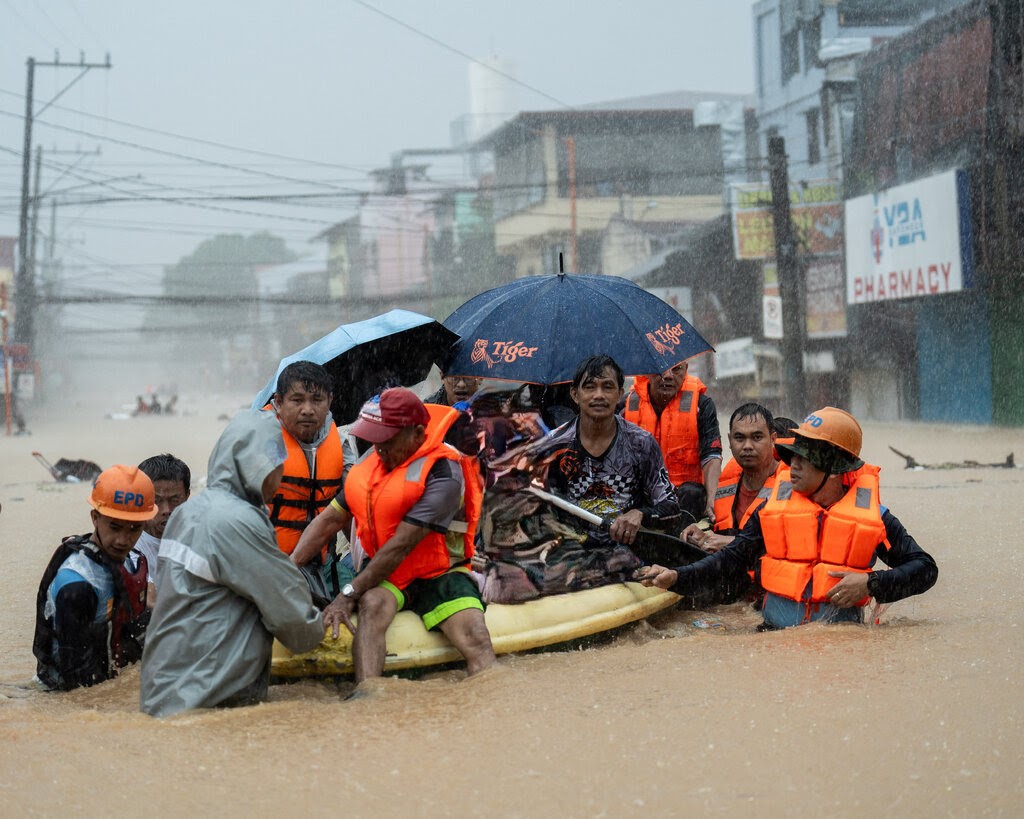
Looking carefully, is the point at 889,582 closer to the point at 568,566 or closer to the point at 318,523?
the point at 568,566

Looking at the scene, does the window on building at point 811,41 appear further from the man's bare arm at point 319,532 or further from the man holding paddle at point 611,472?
the man's bare arm at point 319,532

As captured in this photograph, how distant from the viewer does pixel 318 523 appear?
524 cm

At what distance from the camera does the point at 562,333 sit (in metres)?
6.91

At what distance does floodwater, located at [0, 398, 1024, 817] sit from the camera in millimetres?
3547

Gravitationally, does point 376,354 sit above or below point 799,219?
below

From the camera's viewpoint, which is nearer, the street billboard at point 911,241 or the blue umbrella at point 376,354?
the blue umbrella at point 376,354

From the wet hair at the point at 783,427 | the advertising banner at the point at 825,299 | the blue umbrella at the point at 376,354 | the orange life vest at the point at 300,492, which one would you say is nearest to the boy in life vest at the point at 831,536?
the wet hair at the point at 783,427

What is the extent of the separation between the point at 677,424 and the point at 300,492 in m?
2.73

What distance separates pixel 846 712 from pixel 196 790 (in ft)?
7.12

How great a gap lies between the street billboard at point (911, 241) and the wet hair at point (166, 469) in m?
18.0

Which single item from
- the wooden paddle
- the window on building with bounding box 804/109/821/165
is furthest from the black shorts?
the window on building with bounding box 804/109/821/165

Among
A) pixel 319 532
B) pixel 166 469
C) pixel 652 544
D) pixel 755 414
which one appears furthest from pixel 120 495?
pixel 755 414

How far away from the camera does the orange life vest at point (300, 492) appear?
5586mm

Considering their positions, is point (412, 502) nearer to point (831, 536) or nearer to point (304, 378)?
point (304, 378)
